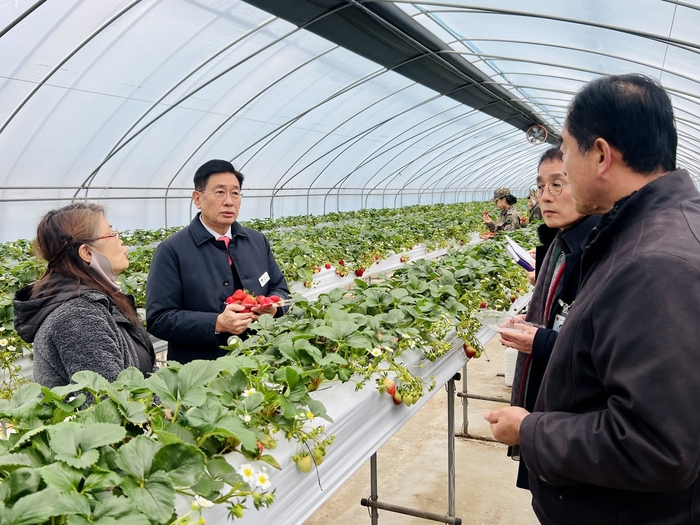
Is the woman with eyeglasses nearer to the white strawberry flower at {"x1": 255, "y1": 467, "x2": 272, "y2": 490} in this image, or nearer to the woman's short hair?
the woman's short hair

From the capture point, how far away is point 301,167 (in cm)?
1527

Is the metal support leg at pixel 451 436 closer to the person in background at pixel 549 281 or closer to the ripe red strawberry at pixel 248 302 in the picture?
the person in background at pixel 549 281

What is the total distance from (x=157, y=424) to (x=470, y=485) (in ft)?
10.6

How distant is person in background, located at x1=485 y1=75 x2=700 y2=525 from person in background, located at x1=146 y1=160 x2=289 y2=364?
1.55 metres

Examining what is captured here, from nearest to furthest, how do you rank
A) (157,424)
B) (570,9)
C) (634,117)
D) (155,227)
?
1. (634,117)
2. (157,424)
3. (570,9)
4. (155,227)

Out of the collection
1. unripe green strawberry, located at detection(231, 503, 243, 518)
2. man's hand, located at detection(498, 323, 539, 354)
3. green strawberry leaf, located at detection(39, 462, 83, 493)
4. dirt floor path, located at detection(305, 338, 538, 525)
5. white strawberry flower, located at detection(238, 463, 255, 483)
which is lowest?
dirt floor path, located at detection(305, 338, 538, 525)

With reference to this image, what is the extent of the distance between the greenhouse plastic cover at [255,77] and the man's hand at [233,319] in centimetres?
524

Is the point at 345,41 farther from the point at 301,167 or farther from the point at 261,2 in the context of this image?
the point at 301,167

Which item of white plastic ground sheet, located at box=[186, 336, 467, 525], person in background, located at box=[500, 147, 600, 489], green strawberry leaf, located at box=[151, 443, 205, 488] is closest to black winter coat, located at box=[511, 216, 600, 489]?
Result: person in background, located at box=[500, 147, 600, 489]

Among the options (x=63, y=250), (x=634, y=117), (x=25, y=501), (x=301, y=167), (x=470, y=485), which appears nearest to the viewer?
(x=25, y=501)

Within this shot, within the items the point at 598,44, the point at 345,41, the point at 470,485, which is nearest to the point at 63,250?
the point at 470,485

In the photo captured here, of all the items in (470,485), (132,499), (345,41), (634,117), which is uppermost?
(345,41)

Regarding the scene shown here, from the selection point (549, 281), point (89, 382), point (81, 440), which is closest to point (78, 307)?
point (89, 382)

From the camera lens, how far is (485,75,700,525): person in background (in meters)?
1.07
